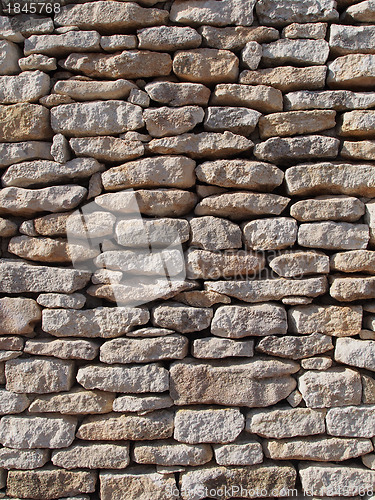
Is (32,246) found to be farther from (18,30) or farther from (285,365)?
(285,365)

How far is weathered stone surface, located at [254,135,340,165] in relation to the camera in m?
1.80

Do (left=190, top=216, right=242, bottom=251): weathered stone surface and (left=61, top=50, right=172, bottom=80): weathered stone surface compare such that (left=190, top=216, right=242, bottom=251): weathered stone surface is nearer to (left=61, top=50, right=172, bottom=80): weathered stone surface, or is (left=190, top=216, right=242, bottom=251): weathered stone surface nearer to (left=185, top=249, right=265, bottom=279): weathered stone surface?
(left=185, top=249, right=265, bottom=279): weathered stone surface

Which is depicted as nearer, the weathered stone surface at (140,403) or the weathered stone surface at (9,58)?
the weathered stone surface at (140,403)

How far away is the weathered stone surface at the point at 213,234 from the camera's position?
1.80 metres

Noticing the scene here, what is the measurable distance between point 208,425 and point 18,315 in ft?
3.39

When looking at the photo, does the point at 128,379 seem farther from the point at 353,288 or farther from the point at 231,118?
the point at 231,118

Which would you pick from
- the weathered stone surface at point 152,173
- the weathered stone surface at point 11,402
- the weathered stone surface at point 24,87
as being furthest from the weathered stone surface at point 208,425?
the weathered stone surface at point 24,87

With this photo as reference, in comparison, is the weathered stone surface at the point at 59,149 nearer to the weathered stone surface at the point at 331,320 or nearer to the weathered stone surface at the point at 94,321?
the weathered stone surface at the point at 94,321

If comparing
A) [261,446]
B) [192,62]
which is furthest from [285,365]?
[192,62]

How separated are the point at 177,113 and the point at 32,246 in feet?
3.10

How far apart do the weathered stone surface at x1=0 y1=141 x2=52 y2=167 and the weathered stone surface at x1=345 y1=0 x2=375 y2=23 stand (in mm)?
1625

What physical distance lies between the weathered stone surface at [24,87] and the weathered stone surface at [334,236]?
1.45m

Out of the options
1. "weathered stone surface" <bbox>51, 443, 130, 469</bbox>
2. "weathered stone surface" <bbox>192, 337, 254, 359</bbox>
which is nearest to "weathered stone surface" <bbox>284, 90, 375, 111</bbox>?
"weathered stone surface" <bbox>192, 337, 254, 359</bbox>

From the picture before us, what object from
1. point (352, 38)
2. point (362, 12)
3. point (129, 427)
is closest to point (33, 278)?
point (129, 427)
